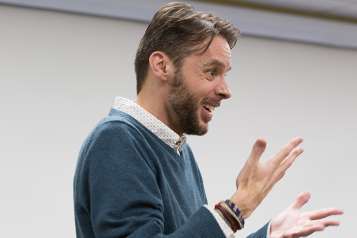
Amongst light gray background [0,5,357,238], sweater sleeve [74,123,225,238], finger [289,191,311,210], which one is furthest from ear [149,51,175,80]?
light gray background [0,5,357,238]

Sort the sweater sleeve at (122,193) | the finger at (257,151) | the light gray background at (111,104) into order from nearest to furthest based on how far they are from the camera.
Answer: the sweater sleeve at (122,193) < the finger at (257,151) < the light gray background at (111,104)

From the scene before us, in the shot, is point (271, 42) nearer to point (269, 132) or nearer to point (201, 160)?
point (269, 132)

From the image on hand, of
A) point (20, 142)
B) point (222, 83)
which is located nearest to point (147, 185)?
point (222, 83)

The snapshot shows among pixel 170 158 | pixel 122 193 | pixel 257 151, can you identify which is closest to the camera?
pixel 122 193

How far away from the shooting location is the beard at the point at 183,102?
3.71 ft

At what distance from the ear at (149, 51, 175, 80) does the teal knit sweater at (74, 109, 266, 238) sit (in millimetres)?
166

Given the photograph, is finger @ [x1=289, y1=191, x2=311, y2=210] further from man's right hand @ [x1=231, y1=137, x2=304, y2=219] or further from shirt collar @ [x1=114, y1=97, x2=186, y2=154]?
shirt collar @ [x1=114, y1=97, x2=186, y2=154]

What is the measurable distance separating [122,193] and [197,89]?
1.33 ft

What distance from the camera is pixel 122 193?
87 cm

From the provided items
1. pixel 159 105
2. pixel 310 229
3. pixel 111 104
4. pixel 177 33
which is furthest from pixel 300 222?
pixel 111 104

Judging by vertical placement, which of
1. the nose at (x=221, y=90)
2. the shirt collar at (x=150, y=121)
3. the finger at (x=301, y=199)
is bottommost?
the finger at (x=301, y=199)

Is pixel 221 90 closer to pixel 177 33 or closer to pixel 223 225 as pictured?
pixel 177 33

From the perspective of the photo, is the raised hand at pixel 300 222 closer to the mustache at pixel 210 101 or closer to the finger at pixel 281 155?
the finger at pixel 281 155

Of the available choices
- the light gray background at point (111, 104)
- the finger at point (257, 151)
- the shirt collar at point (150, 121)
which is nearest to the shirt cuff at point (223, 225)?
the finger at point (257, 151)
